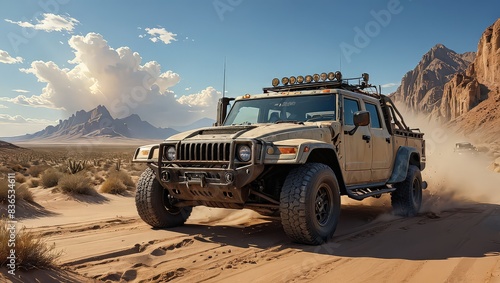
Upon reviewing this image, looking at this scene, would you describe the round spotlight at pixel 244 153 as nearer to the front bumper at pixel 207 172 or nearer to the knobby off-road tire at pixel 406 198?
the front bumper at pixel 207 172

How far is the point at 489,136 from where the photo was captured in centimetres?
6350

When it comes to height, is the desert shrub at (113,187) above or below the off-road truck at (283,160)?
below

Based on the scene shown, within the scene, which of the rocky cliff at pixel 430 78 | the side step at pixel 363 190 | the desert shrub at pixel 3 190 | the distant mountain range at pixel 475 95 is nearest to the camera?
the side step at pixel 363 190

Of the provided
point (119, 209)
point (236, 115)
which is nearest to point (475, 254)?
point (236, 115)

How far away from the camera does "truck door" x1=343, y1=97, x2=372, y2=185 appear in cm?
662

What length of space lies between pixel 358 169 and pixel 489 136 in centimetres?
6678

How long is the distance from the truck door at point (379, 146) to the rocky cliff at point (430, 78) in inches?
4900

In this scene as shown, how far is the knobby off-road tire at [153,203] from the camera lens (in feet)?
20.6

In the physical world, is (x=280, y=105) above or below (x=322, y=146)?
above

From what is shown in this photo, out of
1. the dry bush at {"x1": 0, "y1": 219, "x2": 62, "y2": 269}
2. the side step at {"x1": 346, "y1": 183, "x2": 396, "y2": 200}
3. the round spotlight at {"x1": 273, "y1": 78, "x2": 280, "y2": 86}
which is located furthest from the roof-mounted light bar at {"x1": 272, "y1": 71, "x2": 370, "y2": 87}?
the dry bush at {"x1": 0, "y1": 219, "x2": 62, "y2": 269}

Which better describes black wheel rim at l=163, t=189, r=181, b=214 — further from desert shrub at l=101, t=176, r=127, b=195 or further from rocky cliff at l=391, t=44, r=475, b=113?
rocky cliff at l=391, t=44, r=475, b=113

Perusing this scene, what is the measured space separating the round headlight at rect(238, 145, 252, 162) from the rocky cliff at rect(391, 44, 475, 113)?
128342 mm

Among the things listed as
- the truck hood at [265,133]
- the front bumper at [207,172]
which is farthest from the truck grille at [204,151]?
the truck hood at [265,133]

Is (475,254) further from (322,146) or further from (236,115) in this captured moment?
(236,115)
